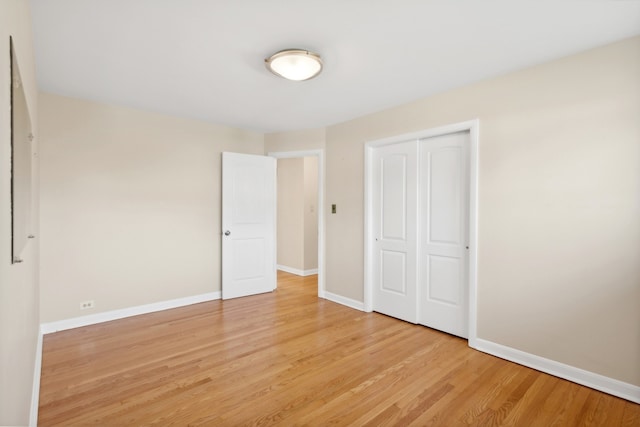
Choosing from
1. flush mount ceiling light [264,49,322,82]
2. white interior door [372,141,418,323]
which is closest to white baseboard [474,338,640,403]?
Answer: white interior door [372,141,418,323]

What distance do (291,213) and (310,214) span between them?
0.39m

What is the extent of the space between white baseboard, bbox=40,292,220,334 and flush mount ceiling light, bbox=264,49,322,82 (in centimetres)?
310

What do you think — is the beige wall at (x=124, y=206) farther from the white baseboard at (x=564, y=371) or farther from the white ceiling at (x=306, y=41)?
the white baseboard at (x=564, y=371)

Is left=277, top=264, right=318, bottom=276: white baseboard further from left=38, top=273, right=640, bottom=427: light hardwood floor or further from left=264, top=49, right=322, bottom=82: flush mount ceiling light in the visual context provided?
left=264, top=49, right=322, bottom=82: flush mount ceiling light

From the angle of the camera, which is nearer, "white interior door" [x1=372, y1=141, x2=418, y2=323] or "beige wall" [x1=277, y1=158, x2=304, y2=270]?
"white interior door" [x1=372, y1=141, x2=418, y2=323]

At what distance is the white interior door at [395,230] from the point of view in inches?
138

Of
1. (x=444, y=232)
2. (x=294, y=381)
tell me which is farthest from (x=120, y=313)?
(x=444, y=232)

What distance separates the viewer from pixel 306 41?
2.21m

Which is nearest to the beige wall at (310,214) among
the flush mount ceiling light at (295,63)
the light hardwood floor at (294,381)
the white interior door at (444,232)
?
the light hardwood floor at (294,381)

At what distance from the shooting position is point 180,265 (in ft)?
13.5

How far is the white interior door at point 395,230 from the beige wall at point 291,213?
2.40 m

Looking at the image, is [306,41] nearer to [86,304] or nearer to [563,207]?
[563,207]

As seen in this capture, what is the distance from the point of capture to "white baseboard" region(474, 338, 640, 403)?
7.07 feet

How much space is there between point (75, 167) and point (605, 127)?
15.6 feet
